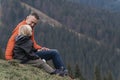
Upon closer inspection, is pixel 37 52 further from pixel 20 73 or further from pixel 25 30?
pixel 20 73

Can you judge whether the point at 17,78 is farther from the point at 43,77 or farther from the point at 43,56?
the point at 43,56

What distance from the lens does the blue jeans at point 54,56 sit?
17203mm

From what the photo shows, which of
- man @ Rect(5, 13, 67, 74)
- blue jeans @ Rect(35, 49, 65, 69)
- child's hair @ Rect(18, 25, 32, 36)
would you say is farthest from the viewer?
blue jeans @ Rect(35, 49, 65, 69)

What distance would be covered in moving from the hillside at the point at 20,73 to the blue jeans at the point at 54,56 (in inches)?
33.7

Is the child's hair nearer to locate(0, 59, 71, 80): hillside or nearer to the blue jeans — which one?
locate(0, 59, 71, 80): hillside

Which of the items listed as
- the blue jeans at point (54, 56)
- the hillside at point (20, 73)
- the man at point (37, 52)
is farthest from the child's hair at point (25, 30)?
the blue jeans at point (54, 56)

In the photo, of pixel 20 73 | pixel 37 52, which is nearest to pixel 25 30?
pixel 37 52

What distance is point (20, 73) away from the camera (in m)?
14.6

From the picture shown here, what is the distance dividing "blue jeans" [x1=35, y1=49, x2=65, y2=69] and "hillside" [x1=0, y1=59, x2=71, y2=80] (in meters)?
0.86

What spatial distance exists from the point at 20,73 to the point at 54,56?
3043 mm

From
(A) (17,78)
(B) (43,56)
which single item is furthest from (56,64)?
(A) (17,78)

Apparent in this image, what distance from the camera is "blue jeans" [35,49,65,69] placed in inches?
677

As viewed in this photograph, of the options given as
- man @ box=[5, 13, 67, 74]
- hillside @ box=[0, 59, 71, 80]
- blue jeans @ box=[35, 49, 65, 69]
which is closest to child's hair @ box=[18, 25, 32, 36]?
man @ box=[5, 13, 67, 74]

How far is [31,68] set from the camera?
16297mm
